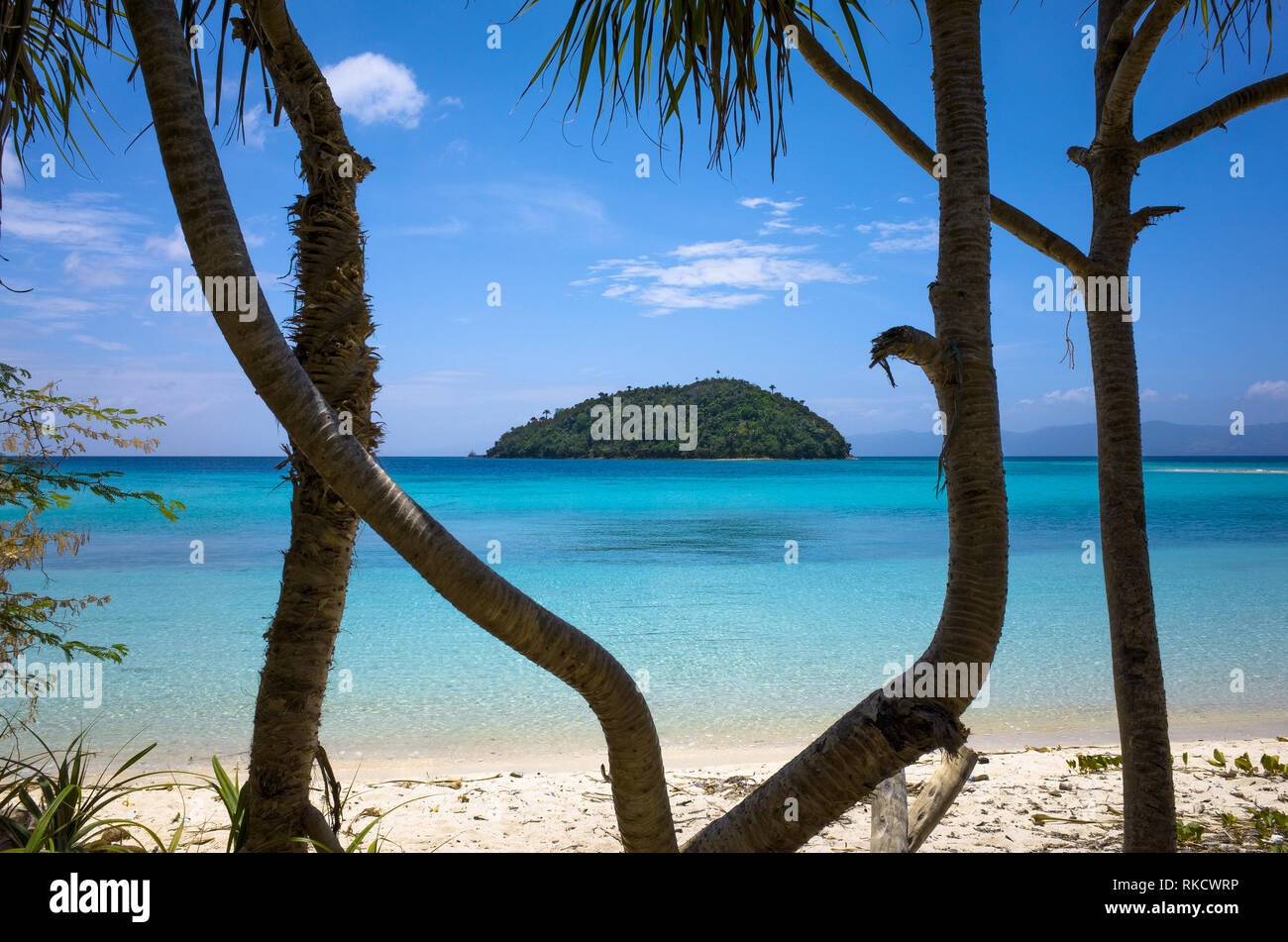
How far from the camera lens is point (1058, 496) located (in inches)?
1528

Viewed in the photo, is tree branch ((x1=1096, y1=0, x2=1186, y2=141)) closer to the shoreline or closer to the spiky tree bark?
the spiky tree bark

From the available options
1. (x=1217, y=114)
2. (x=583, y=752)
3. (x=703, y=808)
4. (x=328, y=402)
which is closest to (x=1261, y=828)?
(x=703, y=808)

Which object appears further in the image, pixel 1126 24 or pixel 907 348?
pixel 1126 24

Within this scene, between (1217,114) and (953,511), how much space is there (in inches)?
89.9

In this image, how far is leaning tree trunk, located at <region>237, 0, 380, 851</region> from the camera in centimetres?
190

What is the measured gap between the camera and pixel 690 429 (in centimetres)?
6931

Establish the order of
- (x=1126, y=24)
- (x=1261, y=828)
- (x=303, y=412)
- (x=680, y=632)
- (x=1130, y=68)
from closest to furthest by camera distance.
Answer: (x=303, y=412), (x=1130, y=68), (x=1126, y=24), (x=1261, y=828), (x=680, y=632)

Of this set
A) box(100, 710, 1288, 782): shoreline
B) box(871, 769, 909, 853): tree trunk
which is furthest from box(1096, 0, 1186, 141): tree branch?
box(100, 710, 1288, 782): shoreline

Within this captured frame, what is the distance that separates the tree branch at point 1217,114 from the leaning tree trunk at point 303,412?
2699mm

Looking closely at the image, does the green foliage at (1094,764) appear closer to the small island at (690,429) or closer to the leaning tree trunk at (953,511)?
the leaning tree trunk at (953,511)

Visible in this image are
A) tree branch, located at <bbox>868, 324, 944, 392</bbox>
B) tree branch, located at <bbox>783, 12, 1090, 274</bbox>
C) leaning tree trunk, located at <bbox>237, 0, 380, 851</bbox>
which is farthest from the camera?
tree branch, located at <bbox>783, 12, 1090, 274</bbox>

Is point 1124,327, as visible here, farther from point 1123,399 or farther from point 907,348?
point 907,348

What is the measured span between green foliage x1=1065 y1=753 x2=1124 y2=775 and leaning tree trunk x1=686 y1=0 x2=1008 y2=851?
3721 millimetres

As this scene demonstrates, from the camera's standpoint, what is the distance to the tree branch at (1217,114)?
2668 mm
